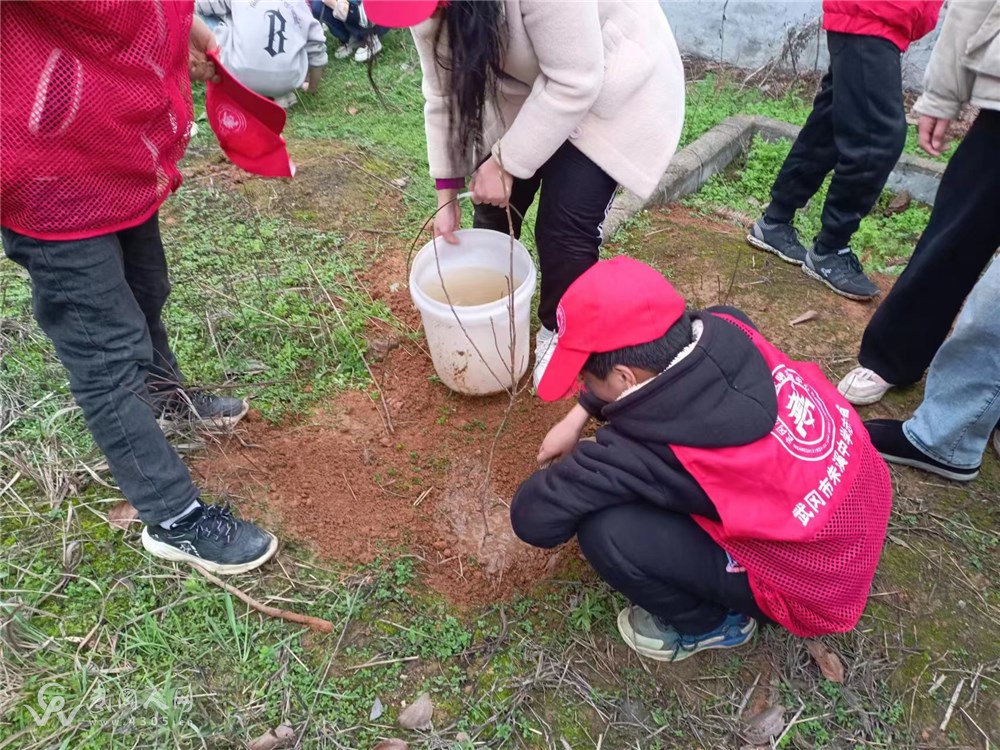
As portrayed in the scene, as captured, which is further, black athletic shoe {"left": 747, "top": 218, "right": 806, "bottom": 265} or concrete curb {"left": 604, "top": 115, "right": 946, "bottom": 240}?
concrete curb {"left": 604, "top": 115, "right": 946, "bottom": 240}

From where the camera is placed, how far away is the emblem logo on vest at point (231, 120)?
189cm

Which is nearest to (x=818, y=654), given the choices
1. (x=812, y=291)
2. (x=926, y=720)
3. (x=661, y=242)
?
(x=926, y=720)

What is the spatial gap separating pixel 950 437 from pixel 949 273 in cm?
54

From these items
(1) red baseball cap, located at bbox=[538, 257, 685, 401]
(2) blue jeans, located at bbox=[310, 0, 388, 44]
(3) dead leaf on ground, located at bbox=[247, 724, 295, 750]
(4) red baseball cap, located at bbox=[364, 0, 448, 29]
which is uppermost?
(4) red baseball cap, located at bbox=[364, 0, 448, 29]

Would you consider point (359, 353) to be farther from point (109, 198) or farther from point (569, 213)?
point (109, 198)

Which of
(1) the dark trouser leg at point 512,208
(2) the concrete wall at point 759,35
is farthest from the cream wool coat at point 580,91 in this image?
(2) the concrete wall at point 759,35

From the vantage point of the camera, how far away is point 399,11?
1322mm

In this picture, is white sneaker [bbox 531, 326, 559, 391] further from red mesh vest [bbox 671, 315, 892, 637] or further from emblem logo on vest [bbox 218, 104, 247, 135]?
emblem logo on vest [bbox 218, 104, 247, 135]

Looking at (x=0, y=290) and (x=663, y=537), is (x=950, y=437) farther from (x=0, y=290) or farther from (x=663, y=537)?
(x=0, y=290)

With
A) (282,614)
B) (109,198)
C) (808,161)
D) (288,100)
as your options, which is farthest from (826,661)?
(288,100)

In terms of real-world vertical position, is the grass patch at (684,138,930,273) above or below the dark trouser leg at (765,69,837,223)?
below

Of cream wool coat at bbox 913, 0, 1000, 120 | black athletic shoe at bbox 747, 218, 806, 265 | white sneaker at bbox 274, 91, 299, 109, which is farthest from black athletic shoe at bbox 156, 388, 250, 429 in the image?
white sneaker at bbox 274, 91, 299, 109

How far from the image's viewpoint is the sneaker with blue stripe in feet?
5.83

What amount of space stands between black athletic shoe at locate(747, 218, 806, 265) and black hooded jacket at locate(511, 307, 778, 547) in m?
2.04
